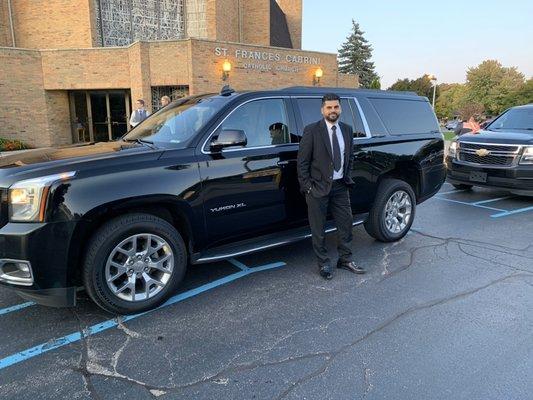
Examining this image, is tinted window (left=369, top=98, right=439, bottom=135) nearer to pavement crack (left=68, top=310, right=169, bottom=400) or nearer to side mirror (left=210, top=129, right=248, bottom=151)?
side mirror (left=210, top=129, right=248, bottom=151)

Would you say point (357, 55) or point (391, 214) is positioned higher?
point (357, 55)

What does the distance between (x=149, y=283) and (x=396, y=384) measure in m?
2.13

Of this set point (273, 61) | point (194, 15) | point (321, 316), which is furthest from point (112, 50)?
point (321, 316)

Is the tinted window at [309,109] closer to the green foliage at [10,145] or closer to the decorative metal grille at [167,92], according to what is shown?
the decorative metal grille at [167,92]

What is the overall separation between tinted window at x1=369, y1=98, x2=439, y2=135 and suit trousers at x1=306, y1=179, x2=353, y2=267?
1523 millimetres

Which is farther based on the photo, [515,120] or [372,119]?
[515,120]

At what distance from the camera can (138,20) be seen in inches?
833

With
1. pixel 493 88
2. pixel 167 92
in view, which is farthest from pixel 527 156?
pixel 493 88

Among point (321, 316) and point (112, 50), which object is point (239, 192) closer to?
point (321, 316)

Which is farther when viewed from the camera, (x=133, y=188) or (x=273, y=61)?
(x=273, y=61)

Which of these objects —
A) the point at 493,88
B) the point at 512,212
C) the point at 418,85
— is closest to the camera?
the point at 512,212

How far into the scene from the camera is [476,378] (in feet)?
8.88

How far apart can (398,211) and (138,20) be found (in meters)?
20.1

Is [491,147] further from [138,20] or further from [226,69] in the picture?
[138,20]
